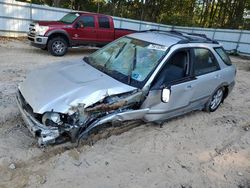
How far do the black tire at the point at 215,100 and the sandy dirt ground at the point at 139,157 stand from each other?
1.24 feet

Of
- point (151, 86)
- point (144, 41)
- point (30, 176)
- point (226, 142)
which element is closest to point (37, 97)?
point (30, 176)

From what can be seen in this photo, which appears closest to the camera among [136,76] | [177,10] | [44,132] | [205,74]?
[44,132]

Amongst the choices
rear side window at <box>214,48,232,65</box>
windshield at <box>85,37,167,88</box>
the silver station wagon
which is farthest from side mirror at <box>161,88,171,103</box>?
rear side window at <box>214,48,232,65</box>

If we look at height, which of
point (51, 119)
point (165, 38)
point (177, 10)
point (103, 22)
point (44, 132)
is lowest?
point (44, 132)

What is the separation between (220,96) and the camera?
6.02 m

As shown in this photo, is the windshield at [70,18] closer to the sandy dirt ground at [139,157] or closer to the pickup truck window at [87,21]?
the pickup truck window at [87,21]

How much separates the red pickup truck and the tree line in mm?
12303

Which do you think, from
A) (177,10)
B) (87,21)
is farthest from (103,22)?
(177,10)

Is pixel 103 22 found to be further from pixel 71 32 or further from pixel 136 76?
pixel 136 76

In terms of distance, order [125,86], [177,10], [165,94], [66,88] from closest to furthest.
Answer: [66,88]
[125,86]
[165,94]
[177,10]

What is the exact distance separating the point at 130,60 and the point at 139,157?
5.39 feet

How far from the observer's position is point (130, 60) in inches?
178

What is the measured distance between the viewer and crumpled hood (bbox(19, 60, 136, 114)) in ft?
11.4

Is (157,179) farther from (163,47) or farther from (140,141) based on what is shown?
(163,47)
